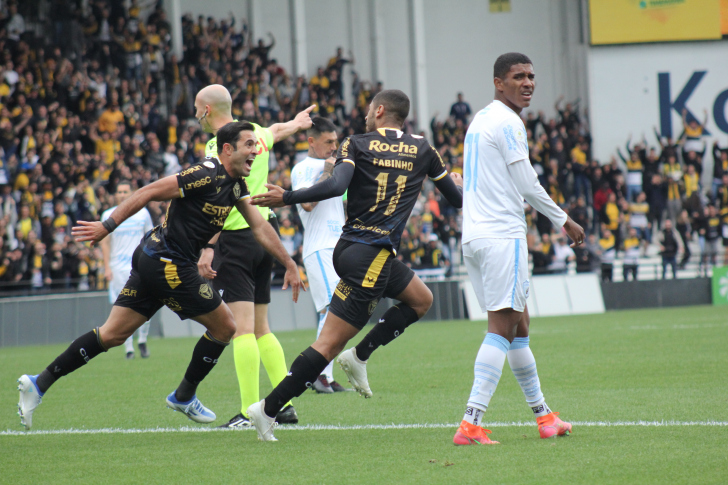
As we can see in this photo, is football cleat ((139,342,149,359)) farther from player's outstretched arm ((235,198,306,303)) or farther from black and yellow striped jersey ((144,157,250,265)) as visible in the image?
player's outstretched arm ((235,198,306,303))

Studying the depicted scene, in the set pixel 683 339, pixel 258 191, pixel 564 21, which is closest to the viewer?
pixel 258 191

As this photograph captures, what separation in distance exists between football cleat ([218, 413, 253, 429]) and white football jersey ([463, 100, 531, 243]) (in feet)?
7.13

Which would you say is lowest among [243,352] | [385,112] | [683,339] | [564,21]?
[683,339]

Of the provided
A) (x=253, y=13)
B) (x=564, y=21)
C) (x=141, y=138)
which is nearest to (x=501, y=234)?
(x=141, y=138)

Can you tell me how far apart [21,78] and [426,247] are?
10.1 metres

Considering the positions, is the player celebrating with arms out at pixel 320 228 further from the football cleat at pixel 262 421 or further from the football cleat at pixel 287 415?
the football cleat at pixel 262 421

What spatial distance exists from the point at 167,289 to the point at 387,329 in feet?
5.57

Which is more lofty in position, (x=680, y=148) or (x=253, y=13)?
(x=253, y=13)

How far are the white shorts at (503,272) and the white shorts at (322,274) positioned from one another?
3374 millimetres

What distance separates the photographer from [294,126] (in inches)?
267

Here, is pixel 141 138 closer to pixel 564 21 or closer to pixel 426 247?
pixel 426 247

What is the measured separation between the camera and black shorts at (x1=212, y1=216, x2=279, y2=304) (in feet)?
21.3

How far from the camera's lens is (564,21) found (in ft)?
109

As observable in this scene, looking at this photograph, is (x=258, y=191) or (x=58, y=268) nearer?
(x=258, y=191)
